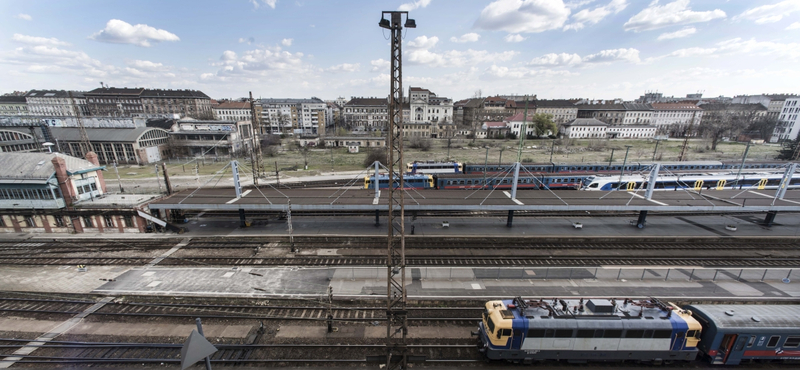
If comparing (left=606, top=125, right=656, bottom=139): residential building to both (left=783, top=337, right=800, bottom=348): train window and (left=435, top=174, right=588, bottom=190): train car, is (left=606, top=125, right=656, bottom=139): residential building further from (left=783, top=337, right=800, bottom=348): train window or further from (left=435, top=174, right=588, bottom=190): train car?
(left=783, top=337, right=800, bottom=348): train window

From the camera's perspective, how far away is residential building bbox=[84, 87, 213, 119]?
122500 mm

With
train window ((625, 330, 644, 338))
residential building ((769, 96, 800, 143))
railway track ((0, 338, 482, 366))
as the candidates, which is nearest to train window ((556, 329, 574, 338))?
train window ((625, 330, 644, 338))

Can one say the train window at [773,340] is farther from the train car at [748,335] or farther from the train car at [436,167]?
the train car at [436,167]

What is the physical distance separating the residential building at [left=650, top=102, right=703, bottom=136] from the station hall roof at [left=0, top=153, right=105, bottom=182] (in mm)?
164600

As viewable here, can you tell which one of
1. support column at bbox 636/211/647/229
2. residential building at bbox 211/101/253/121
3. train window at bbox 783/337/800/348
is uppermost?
residential building at bbox 211/101/253/121

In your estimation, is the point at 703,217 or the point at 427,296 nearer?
the point at 427,296

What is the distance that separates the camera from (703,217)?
32.6 m

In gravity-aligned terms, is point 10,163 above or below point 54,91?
below

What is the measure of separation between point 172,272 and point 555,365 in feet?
81.5

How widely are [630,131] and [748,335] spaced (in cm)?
12475

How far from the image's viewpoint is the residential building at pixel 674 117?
395 feet

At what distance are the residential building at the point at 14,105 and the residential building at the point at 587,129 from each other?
218 m

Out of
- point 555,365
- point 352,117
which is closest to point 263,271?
point 555,365

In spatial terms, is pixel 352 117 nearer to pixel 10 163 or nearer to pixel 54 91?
pixel 10 163
